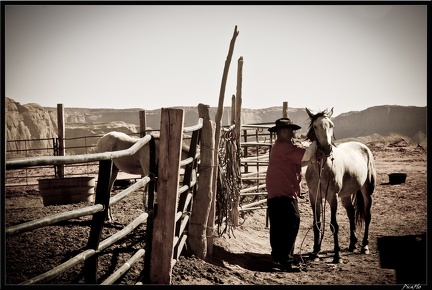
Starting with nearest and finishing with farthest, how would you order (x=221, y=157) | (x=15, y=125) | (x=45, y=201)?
(x=221, y=157) < (x=45, y=201) < (x=15, y=125)

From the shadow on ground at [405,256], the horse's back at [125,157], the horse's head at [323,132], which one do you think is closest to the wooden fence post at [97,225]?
the horse's head at [323,132]

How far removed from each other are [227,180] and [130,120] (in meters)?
103

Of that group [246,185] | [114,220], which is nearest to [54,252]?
[114,220]

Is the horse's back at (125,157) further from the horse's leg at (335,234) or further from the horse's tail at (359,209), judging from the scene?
the horse's tail at (359,209)

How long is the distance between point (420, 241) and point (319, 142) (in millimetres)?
3173

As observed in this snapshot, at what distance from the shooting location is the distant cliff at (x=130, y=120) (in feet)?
181

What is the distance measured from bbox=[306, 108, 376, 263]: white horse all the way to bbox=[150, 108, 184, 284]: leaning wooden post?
2.13 m

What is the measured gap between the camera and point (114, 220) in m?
5.59

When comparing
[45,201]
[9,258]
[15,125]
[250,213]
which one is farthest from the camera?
[15,125]

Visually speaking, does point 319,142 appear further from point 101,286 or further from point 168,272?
point 101,286

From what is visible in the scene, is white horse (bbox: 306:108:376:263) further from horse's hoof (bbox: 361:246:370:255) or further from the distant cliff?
the distant cliff

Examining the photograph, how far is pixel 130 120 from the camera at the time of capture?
104250 mm

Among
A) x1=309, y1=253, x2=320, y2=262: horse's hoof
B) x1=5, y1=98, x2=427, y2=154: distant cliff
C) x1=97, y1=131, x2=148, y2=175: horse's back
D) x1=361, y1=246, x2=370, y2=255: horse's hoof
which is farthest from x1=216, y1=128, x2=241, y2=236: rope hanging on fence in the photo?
x1=5, y1=98, x2=427, y2=154: distant cliff

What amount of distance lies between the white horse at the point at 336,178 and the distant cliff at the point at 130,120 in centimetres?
2654
